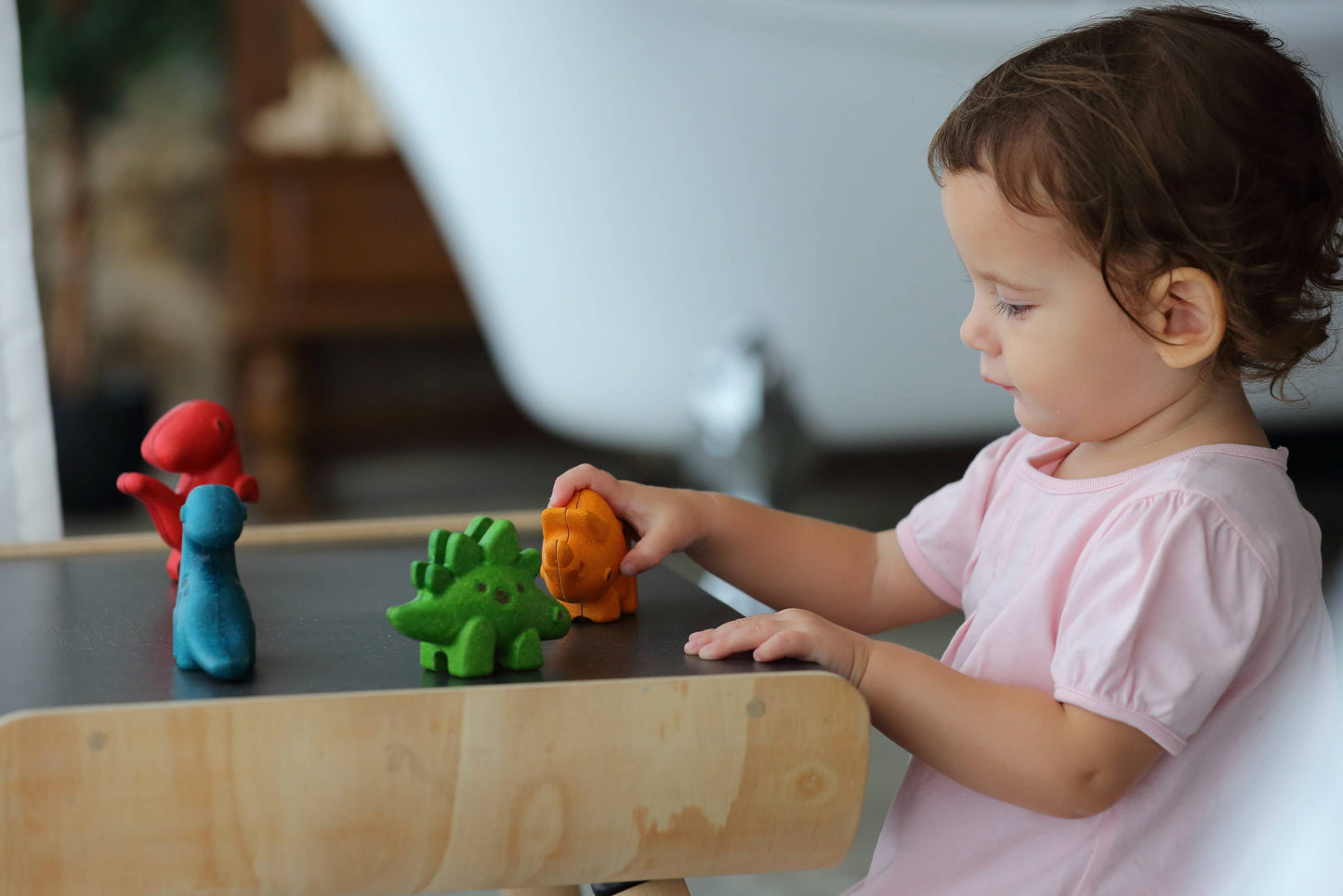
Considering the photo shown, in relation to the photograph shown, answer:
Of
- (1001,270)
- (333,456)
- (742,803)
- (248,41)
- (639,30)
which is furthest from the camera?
(333,456)

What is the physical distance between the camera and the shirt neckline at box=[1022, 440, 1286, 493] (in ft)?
1.89

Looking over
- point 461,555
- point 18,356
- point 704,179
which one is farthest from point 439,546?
point 704,179

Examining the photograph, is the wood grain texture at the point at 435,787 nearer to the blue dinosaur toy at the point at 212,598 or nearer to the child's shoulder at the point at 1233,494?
the blue dinosaur toy at the point at 212,598

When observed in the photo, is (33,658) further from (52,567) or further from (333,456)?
(333,456)

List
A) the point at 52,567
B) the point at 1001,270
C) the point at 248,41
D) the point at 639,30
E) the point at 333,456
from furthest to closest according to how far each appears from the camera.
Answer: the point at 333,456, the point at 248,41, the point at 639,30, the point at 52,567, the point at 1001,270

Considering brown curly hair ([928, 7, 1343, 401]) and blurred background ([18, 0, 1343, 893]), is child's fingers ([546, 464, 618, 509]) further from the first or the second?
blurred background ([18, 0, 1343, 893])

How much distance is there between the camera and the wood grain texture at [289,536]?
748mm

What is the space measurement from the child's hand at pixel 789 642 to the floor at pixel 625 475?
1.12m

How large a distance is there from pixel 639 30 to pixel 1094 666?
1119mm

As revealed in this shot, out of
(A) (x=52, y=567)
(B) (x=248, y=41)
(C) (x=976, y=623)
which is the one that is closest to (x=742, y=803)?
(C) (x=976, y=623)

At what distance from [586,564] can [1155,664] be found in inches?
9.5

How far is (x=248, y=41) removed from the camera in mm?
2484

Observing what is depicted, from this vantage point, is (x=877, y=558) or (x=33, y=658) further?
(x=877, y=558)

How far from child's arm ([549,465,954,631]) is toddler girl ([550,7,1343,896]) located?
5 cm
